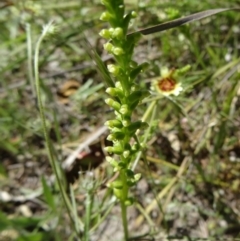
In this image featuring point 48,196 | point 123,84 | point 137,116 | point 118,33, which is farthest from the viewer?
point 137,116

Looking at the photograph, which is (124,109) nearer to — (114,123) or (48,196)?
(114,123)

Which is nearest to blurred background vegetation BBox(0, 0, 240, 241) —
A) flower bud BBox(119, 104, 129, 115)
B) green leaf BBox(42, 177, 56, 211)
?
green leaf BBox(42, 177, 56, 211)

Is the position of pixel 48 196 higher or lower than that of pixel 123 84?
lower

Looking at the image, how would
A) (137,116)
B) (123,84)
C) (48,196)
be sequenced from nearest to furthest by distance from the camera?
(123,84) → (48,196) → (137,116)

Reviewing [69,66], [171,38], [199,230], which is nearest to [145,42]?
[171,38]

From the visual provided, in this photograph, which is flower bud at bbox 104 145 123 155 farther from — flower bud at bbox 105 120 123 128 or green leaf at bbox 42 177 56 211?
green leaf at bbox 42 177 56 211

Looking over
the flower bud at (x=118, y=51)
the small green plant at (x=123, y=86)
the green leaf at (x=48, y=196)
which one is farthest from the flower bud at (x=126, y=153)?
the green leaf at (x=48, y=196)

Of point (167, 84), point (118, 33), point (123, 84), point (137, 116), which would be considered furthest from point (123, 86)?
point (137, 116)
